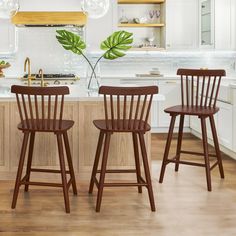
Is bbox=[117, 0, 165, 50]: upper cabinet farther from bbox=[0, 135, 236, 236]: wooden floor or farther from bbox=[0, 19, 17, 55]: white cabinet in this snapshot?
bbox=[0, 135, 236, 236]: wooden floor

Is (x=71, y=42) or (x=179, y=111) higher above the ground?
(x=71, y=42)

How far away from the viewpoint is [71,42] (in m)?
4.83

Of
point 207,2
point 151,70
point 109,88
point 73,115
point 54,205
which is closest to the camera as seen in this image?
point 109,88

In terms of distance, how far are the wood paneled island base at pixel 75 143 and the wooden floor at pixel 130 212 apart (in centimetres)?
21

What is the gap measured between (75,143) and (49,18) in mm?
3561

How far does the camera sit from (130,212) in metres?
3.96

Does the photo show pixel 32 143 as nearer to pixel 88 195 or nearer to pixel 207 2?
pixel 88 195

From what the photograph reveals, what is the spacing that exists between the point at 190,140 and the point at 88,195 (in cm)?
321

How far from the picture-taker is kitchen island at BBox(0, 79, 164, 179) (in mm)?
4695

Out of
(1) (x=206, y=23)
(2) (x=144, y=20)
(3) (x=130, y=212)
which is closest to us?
(3) (x=130, y=212)

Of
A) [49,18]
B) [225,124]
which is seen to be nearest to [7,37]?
[49,18]

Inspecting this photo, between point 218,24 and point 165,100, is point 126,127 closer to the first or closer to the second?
point 165,100

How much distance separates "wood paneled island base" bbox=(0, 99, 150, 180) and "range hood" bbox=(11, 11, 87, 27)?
3365 mm

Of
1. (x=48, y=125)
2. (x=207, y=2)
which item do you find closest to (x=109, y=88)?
(x=48, y=125)
